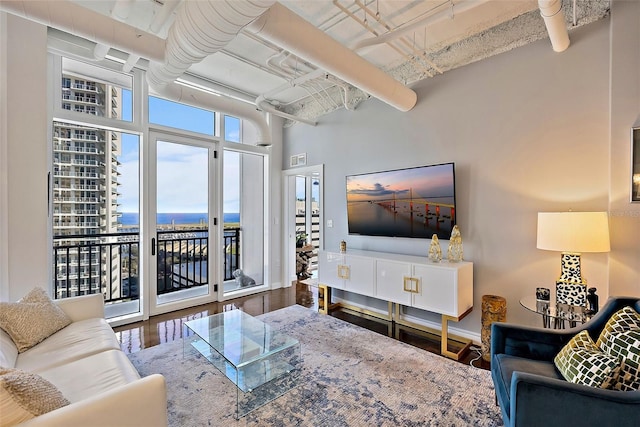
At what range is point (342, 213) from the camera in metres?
4.31

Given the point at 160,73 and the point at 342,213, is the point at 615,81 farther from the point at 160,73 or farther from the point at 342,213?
the point at 160,73

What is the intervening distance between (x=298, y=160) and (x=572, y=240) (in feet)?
12.3

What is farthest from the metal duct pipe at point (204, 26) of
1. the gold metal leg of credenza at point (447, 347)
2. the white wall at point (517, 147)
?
the gold metal leg of credenza at point (447, 347)

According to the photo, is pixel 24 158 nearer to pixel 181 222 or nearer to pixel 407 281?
pixel 181 222

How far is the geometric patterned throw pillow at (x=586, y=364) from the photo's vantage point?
1335 mm

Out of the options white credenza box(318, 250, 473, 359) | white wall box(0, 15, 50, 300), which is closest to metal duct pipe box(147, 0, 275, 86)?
white wall box(0, 15, 50, 300)

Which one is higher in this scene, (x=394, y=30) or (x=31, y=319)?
(x=394, y=30)

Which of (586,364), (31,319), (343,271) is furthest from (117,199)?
(586,364)

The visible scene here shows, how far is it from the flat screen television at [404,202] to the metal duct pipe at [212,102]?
1.44 metres

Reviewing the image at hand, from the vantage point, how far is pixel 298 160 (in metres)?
4.97

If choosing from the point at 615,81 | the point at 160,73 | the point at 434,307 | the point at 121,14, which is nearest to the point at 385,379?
the point at 434,307

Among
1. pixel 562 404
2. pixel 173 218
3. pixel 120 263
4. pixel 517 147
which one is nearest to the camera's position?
pixel 562 404

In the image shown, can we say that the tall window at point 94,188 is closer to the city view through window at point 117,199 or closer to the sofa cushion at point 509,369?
the city view through window at point 117,199

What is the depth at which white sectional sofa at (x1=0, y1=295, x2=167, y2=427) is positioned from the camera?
1126mm
